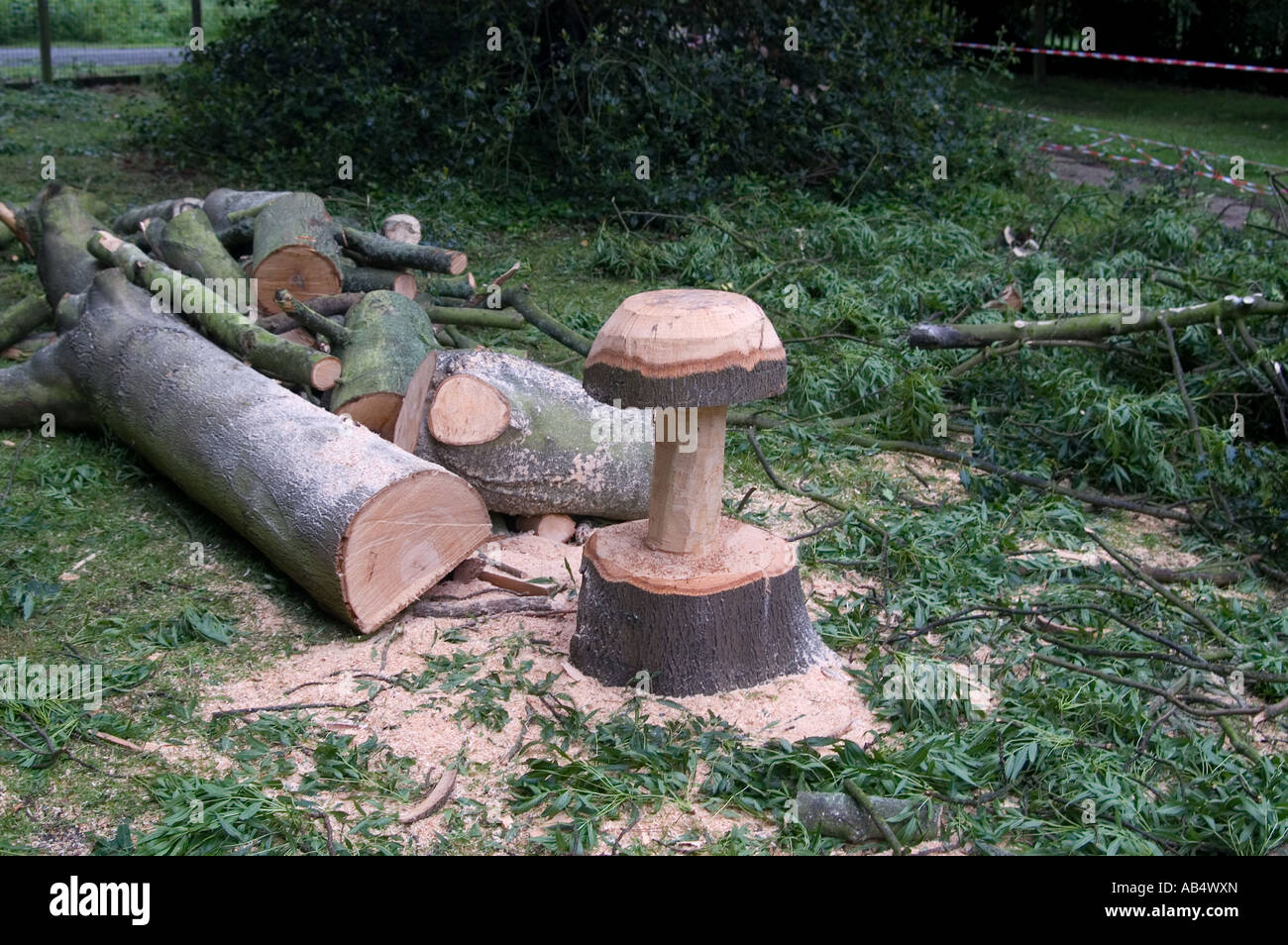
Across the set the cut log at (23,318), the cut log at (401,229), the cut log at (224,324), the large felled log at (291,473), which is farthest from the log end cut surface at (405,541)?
the cut log at (23,318)

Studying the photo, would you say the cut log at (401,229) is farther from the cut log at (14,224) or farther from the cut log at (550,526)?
the cut log at (550,526)

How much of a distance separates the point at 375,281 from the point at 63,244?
1.66 meters

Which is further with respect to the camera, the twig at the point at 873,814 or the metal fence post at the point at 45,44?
the metal fence post at the point at 45,44

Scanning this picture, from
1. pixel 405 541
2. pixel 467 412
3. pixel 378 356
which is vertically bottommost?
pixel 405 541

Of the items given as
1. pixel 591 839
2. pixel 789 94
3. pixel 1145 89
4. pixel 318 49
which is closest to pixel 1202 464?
pixel 591 839

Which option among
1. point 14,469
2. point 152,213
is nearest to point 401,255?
point 152,213

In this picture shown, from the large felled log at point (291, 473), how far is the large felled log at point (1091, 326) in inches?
103

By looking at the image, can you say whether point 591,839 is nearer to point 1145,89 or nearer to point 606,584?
point 606,584

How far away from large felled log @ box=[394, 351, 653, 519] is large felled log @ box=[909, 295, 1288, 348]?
176 centimetres

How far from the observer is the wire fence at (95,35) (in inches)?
596

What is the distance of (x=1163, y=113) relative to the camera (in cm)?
1594

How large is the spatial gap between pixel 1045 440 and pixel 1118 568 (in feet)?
3.66

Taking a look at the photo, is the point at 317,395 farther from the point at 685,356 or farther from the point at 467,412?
the point at 685,356

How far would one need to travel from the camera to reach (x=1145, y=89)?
18109 millimetres
